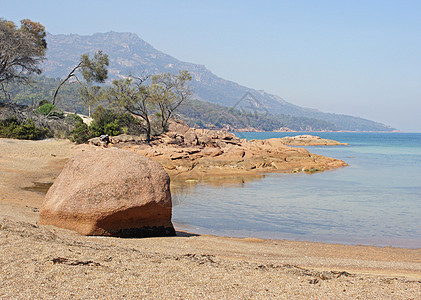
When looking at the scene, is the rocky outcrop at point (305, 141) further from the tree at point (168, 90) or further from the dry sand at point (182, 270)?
the dry sand at point (182, 270)

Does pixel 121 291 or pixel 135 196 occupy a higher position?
pixel 135 196

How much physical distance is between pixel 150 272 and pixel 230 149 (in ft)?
90.2

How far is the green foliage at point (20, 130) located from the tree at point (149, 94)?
7327mm

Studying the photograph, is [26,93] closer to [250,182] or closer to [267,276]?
[250,182]

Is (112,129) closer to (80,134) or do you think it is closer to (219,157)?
(80,134)

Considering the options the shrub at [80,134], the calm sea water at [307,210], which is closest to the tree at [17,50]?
the shrub at [80,134]

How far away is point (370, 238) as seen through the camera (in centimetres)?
1143

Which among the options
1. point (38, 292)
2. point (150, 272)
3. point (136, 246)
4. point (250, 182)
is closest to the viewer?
point (38, 292)

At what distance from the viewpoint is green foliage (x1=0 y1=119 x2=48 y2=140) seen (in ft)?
101

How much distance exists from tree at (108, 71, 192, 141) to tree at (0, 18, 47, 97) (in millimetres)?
8333

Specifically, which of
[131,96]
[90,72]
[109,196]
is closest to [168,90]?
[131,96]

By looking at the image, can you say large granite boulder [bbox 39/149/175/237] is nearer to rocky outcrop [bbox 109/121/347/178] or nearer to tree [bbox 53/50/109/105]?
rocky outcrop [bbox 109/121/347/178]

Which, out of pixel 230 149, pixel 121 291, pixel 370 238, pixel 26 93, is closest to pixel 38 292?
pixel 121 291

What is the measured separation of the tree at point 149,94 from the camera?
3681 cm
